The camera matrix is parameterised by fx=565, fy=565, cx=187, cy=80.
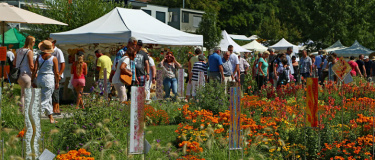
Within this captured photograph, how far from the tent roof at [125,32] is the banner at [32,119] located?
32.7 ft

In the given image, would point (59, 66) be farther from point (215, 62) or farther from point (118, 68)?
point (215, 62)

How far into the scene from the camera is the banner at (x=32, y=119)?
15.1ft

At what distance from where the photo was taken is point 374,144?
7609 millimetres

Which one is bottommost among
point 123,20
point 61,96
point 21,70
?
point 61,96

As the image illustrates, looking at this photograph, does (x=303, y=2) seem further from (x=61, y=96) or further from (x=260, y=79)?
(x=61, y=96)

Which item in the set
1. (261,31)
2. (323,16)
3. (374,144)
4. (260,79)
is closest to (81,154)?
(374,144)

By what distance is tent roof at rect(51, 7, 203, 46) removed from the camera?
48.9 feet

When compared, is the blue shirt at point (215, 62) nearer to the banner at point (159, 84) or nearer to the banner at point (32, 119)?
the banner at point (159, 84)

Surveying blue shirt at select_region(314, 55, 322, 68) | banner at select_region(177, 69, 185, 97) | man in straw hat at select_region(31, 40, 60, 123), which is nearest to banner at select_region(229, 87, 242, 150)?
man in straw hat at select_region(31, 40, 60, 123)

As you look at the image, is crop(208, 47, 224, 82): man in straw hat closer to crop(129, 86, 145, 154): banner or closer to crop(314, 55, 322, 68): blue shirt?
crop(314, 55, 322, 68): blue shirt

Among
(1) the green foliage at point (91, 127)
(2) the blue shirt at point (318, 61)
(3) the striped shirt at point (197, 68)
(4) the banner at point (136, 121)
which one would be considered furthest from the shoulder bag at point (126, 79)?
(2) the blue shirt at point (318, 61)

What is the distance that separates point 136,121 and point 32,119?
93cm

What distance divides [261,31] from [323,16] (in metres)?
22.5

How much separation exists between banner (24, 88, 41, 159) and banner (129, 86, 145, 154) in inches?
32.6
